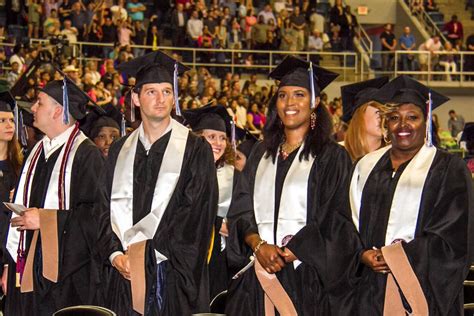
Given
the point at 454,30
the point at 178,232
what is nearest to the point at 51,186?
the point at 178,232

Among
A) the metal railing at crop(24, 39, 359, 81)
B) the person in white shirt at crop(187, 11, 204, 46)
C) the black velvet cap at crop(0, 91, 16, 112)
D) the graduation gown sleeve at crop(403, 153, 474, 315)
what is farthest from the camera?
the person in white shirt at crop(187, 11, 204, 46)

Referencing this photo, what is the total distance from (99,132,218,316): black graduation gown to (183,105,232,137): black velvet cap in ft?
5.69

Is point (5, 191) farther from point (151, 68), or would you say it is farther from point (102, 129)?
point (151, 68)

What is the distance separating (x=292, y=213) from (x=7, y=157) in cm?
270

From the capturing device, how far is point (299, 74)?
663cm

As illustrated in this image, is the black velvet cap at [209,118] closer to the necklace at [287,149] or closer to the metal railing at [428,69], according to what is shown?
the necklace at [287,149]

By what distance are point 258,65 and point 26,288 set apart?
51.9 feet

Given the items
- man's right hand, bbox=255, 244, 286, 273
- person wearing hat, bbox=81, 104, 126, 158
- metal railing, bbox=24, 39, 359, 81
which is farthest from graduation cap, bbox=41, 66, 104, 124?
metal railing, bbox=24, 39, 359, 81

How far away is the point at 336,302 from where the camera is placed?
251 inches

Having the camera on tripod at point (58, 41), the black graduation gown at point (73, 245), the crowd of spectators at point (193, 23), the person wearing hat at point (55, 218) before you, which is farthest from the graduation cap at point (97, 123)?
the crowd of spectators at point (193, 23)

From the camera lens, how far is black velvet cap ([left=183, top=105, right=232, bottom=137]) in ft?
27.8

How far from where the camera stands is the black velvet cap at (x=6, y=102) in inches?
322

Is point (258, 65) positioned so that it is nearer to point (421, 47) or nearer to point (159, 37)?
point (159, 37)

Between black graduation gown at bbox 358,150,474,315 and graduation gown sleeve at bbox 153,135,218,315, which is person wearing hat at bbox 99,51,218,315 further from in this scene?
black graduation gown at bbox 358,150,474,315
